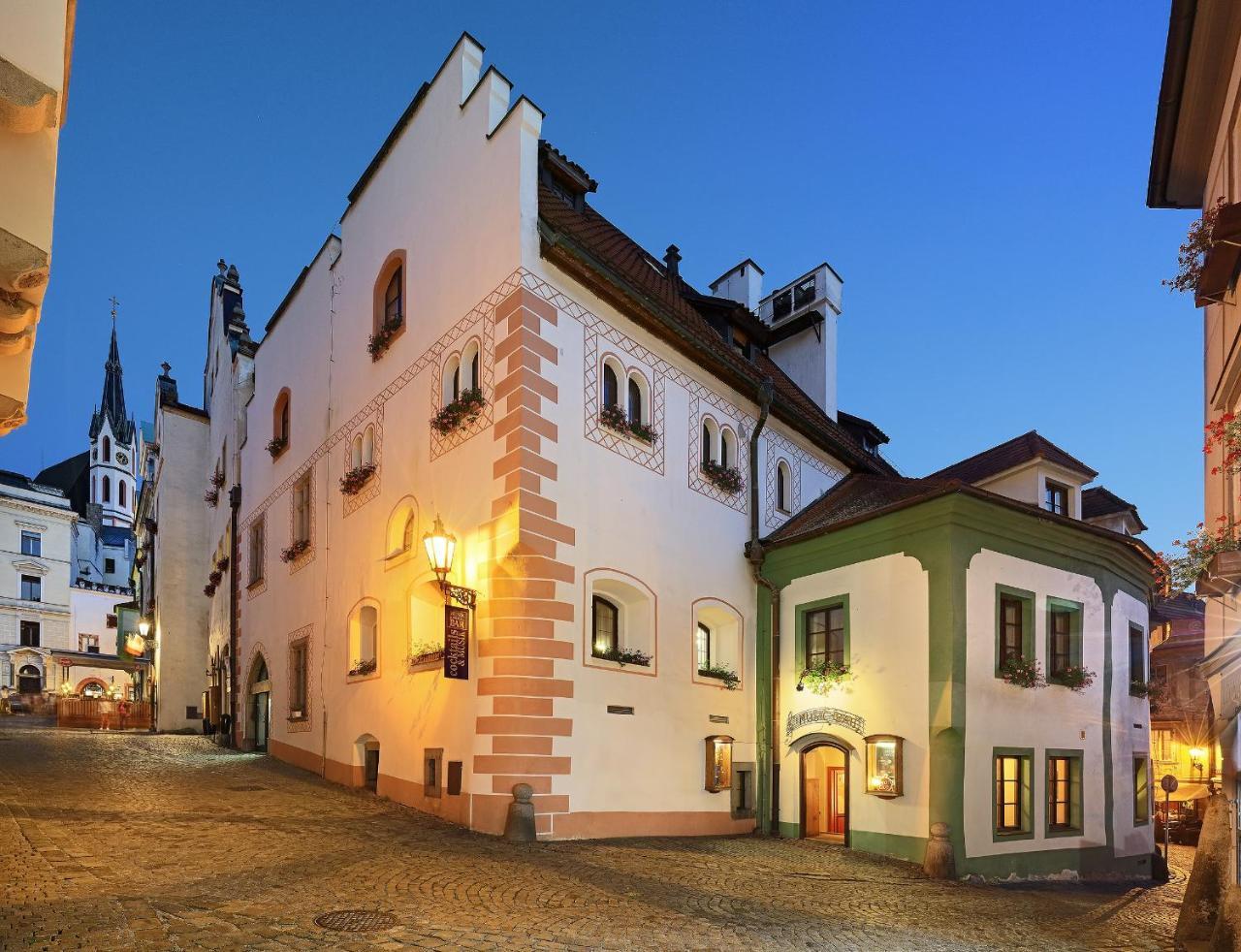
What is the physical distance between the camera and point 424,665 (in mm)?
14297

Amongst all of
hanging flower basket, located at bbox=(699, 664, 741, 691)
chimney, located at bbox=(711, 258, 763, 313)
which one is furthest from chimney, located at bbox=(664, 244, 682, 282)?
hanging flower basket, located at bbox=(699, 664, 741, 691)

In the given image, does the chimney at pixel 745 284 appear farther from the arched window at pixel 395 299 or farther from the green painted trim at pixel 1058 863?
the green painted trim at pixel 1058 863

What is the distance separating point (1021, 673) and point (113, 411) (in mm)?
106705

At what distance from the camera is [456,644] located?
12.6 m

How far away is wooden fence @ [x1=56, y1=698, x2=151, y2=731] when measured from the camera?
3156 cm

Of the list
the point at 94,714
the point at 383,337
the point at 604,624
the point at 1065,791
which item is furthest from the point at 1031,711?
the point at 94,714

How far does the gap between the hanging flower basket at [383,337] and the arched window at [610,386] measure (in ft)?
14.6

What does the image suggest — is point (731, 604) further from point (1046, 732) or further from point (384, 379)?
point (384, 379)

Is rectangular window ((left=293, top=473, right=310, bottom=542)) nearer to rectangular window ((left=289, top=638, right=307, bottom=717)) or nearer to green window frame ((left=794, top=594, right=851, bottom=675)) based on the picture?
rectangular window ((left=289, top=638, right=307, bottom=717))

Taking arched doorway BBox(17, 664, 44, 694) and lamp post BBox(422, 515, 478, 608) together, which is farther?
arched doorway BBox(17, 664, 44, 694)

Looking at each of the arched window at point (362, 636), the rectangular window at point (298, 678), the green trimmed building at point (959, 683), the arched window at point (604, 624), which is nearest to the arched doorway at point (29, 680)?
the rectangular window at point (298, 678)

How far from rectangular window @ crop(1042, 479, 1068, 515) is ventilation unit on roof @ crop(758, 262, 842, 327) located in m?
8.66

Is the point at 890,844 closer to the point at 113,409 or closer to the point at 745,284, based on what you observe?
the point at 745,284

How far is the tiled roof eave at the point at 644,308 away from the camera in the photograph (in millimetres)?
13648
